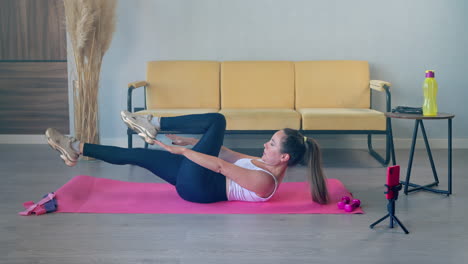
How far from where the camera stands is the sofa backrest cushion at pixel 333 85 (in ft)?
14.7

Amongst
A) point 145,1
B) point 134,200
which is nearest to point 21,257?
point 134,200

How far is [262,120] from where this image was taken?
397 centimetres

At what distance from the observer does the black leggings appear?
2701 mm

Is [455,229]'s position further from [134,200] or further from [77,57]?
[77,57]

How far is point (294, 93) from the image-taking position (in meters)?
4.54

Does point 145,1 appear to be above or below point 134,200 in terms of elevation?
above

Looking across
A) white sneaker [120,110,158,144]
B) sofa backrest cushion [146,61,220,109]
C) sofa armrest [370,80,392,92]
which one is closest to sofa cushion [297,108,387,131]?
sofa armrest [370,80,392,92]

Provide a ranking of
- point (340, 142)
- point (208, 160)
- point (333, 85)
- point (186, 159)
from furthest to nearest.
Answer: point (340, 142), point (333, 85), point (186, 159), point (208, 160)

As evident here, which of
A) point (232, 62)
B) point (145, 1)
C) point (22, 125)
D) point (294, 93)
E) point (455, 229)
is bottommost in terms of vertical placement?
point (455, 229)

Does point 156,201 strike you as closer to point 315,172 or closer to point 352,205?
point 315,172

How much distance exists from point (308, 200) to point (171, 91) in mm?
1991

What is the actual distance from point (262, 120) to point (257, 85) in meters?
0.63

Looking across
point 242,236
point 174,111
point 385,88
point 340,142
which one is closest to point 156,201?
point 242,236

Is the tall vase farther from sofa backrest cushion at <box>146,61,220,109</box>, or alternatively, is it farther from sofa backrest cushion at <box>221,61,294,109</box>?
sofa backrest cushion at <box>221,61,294,109</box>
